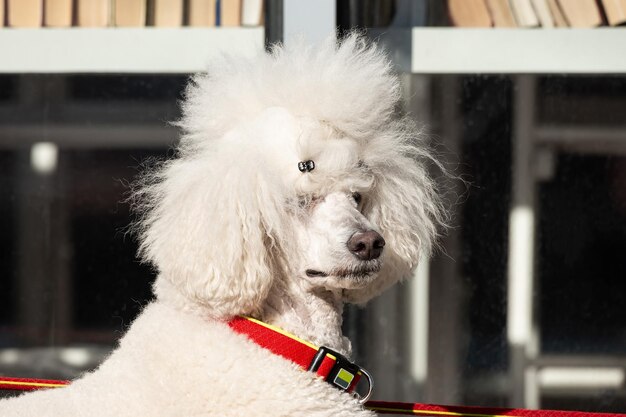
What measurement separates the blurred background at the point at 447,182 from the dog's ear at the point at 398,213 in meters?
1.51

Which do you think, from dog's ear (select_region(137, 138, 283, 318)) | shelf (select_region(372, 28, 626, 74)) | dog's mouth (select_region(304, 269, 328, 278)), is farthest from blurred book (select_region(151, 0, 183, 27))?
dog's mouth (select_region(304, 269, 328, 278))

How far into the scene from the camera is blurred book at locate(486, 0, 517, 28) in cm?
356

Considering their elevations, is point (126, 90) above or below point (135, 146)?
above

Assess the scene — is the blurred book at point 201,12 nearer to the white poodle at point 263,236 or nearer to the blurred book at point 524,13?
the blurred book at point 524,13

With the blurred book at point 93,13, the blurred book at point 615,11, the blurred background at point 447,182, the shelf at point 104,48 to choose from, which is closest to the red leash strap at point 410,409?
the blurred background at point 447,182

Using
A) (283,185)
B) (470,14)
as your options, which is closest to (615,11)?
(470,14)

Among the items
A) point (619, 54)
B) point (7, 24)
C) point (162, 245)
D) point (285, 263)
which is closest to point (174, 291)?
point (162, 245)

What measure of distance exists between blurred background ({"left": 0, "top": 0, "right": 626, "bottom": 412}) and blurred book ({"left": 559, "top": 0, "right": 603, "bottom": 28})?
0.04ft

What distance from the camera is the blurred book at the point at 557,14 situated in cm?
354

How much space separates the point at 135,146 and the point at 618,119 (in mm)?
1924

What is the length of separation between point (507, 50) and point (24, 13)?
189 cm

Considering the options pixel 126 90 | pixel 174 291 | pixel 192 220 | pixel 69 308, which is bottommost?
pixel 69 308

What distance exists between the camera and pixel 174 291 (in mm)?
1781

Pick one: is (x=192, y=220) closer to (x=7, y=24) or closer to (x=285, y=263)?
(x=285, y=263)
